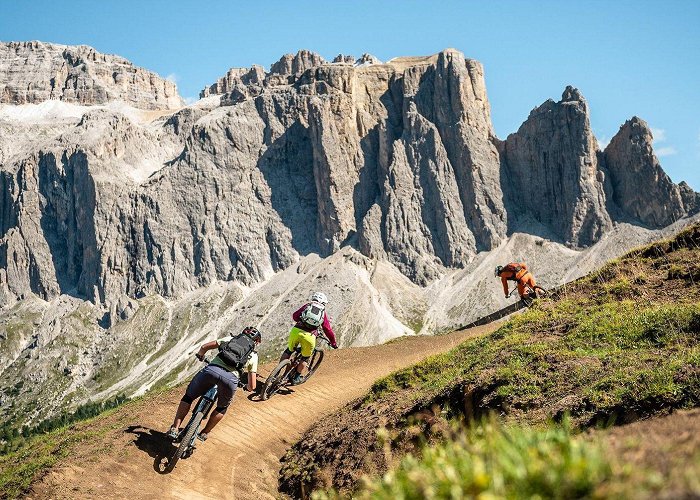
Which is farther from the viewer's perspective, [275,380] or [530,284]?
[530,284]

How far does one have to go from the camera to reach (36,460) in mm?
14961

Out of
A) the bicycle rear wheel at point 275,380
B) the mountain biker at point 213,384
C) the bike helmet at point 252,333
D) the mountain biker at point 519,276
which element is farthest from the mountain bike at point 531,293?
the mountain biker at point 213,384

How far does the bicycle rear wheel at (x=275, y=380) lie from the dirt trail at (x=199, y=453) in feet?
1.44

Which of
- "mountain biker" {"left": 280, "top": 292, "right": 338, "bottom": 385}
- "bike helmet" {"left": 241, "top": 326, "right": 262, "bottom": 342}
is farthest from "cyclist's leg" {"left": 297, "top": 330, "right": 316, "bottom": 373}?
"bike helmet" {"left": 241, "top": 326, "right": 262, "bottom": 342}

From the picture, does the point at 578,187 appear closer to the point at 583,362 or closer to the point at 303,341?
the point at 303,341

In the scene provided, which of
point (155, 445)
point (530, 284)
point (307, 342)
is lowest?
point (155, 445)

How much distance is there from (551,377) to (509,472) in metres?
9.45

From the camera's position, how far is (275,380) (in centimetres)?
1991

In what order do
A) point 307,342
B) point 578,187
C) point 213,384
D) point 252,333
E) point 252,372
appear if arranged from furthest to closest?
1. point 578,187
2. point 307,342
3. point 252,372
4. point 252,333
5. point 213,384

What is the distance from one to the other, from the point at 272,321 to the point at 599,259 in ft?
315

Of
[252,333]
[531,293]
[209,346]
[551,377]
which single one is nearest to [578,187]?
[531,293]

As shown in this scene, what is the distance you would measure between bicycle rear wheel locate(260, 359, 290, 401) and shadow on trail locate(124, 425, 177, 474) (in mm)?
4018

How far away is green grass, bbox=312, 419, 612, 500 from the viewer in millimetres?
4141

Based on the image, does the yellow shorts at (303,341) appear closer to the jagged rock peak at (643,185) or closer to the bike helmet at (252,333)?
the bike helmet at (252,333)
